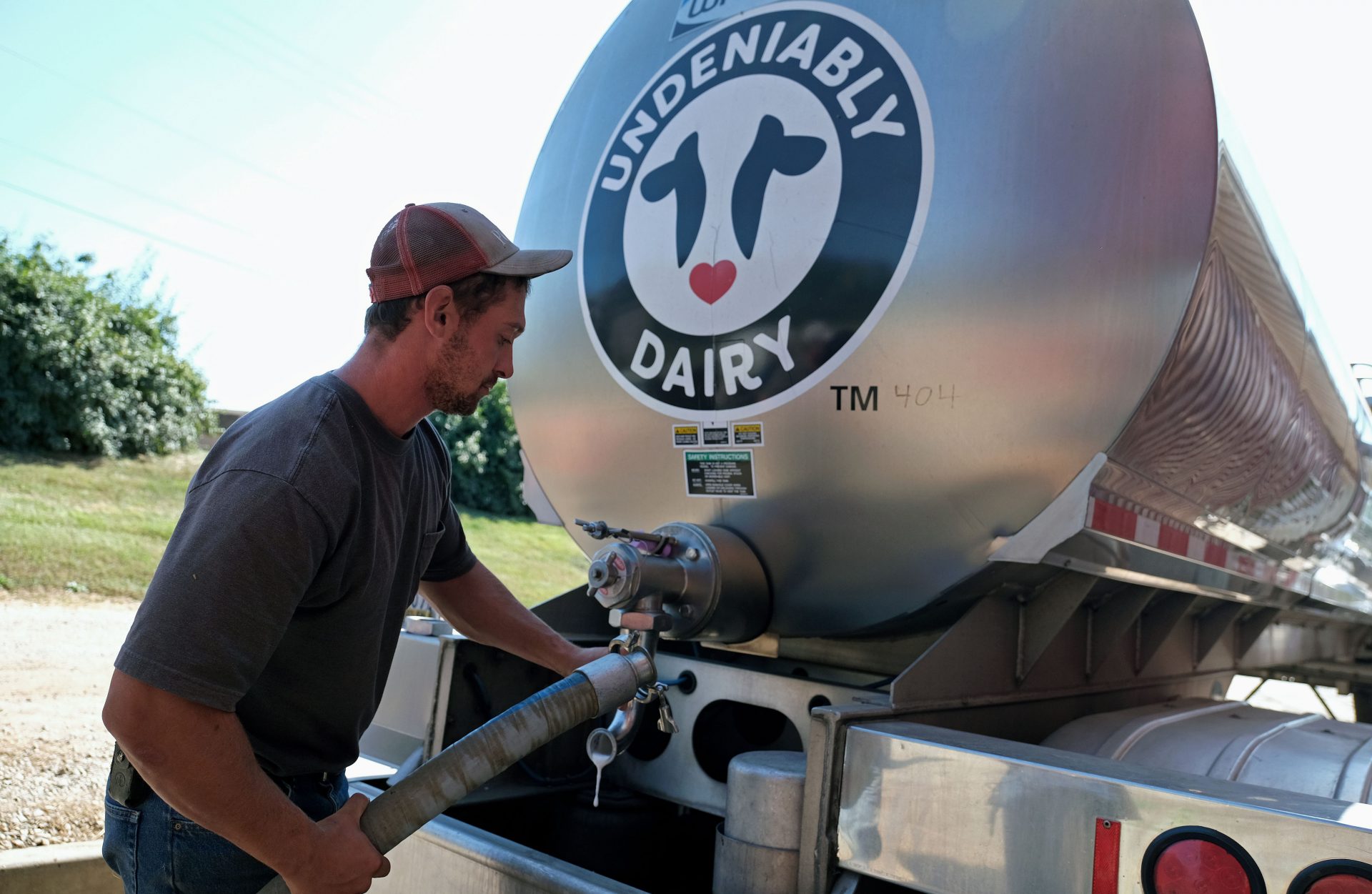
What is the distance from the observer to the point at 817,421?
83.3 inches

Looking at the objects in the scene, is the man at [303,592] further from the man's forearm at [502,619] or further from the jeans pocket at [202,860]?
the man's forearm at [502,619]

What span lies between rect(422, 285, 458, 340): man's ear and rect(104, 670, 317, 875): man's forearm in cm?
62

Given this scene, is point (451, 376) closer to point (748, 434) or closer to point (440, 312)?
point (440, 312)

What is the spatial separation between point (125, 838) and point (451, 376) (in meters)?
0.85

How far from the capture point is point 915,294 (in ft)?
6.48

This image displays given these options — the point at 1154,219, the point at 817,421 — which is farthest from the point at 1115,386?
the point at 817,421

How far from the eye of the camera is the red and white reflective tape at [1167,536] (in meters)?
1.94

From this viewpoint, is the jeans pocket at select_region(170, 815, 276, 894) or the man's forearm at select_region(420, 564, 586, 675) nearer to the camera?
the jeans pocket at select_region(170, 815, 276, 894)

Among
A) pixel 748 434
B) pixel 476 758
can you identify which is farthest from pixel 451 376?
pixel 748 434

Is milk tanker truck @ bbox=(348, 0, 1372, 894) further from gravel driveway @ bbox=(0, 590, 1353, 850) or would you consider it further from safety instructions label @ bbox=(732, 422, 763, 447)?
gravel driveway @ bbox=(0, 590, 1353, 850)

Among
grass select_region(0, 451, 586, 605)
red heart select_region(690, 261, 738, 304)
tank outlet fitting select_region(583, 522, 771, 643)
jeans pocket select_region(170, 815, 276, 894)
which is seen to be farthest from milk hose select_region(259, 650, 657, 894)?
grass select_region(0, 451, 586, 605)

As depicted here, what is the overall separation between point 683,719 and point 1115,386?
1.15 m

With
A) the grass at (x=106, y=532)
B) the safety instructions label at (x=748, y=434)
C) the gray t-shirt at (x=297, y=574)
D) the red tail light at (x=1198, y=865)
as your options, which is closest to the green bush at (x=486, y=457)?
the grass at (x=106, y=532)

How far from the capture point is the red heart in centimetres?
221
